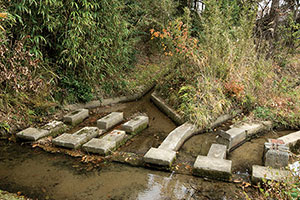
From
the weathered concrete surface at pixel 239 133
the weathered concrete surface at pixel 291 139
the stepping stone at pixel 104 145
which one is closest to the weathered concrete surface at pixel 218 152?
the weathered concrete surface at pixel 239 133

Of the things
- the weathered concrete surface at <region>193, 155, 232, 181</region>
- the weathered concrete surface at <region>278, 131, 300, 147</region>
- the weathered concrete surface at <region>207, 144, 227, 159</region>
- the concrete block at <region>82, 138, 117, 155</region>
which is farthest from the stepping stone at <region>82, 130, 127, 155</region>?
the weathered concrete surface at <region>278, 131, 300, 147</region>

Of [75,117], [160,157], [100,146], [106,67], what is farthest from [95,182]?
[106,67]

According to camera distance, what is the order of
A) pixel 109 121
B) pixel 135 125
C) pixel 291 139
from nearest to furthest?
pixel 291 139, pixel 135 125, pixel 109 121

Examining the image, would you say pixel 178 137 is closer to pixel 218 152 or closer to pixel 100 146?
pixel 218 152

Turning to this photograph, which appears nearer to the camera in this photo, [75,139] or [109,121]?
[75,139]

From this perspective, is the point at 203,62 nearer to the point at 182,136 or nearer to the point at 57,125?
the point at 182,136

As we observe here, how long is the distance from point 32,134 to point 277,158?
3266 mm

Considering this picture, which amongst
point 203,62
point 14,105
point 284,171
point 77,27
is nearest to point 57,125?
point 14,105

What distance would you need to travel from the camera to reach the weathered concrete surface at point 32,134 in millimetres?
3514

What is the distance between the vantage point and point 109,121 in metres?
3.98

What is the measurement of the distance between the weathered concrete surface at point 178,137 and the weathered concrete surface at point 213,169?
0.56m

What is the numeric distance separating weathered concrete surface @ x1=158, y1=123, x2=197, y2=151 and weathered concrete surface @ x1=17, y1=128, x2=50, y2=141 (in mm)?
1790

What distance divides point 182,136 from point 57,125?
2.01 meters

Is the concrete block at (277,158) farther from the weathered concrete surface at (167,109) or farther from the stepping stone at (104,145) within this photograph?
the stepping stone at (104,145)
